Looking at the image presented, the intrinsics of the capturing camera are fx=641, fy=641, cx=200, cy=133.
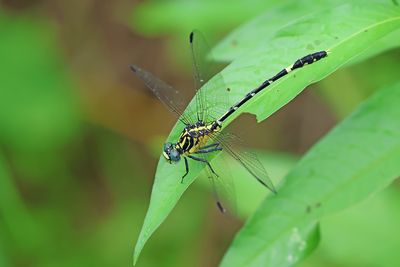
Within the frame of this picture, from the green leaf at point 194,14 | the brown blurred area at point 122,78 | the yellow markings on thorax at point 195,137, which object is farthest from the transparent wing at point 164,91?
the brown blurred area at point 122,78

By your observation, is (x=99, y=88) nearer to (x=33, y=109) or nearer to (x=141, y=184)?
(x=33, y=109)

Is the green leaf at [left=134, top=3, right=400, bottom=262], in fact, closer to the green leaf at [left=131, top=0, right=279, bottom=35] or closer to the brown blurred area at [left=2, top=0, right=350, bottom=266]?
the green leaf at [left=131, top=0, right=279, bottom=35]

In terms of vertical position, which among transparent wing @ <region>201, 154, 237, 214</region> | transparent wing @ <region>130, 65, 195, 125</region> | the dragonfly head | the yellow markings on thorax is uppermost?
transparent wing @ <region>130, 65, 195, 125</region>

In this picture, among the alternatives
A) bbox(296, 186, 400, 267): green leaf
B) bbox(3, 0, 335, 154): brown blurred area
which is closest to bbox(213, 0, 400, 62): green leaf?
bbox(296, 186, 400, 267): green leaf

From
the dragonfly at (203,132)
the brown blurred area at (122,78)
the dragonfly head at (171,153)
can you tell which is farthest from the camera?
the brown blurred area at (122,78)

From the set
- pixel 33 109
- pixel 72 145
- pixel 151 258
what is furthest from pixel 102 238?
pixel 33 109

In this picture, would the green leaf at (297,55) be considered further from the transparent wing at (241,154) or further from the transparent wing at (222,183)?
the transparent wing at (222,183)
